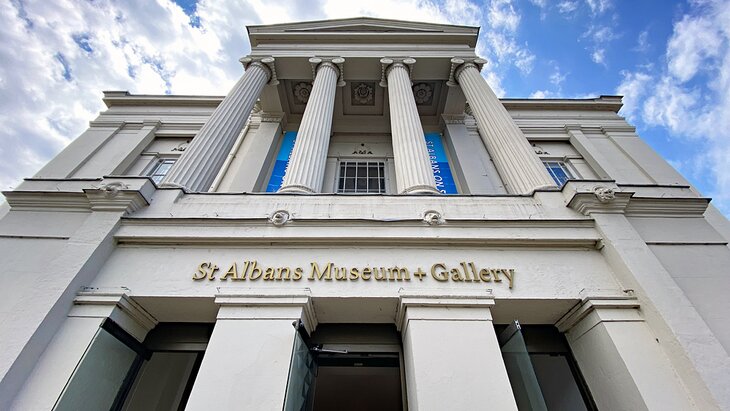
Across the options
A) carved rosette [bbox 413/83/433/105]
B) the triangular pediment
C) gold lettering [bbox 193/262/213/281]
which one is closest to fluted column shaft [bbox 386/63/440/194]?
carved rosette [bbox 413/83/433/105]

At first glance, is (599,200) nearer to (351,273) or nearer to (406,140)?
(406,140)

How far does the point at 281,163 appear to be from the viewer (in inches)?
449

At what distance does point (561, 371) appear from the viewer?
19.1ft

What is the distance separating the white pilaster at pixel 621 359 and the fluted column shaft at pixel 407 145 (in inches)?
137

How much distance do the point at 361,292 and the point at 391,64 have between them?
9220mm

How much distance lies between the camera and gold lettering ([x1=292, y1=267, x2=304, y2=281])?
5207mm

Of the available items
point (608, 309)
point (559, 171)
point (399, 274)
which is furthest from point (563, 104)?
point (399, 274)

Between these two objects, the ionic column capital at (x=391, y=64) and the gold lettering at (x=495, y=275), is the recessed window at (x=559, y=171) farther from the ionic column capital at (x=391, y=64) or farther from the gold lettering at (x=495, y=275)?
the gold lettering at (x=495, y=275)

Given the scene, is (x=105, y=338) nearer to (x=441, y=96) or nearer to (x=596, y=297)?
(x=596, y=297)

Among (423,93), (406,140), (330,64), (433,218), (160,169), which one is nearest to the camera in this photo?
(433,218)

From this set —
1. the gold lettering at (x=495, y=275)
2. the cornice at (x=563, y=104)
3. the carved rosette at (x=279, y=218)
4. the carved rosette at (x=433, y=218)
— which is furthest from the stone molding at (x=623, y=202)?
the cornice at (x=563, y=104)

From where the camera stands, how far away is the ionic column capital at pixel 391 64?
11.4 metres

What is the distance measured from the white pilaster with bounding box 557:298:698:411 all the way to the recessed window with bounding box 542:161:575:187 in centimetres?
→ 815

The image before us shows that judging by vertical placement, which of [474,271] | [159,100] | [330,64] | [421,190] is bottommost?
[474,271]
